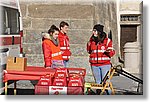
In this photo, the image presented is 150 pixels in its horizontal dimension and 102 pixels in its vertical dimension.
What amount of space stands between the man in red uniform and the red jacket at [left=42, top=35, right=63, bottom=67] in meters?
0.06

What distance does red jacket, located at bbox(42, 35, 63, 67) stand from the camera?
5168 millimetres

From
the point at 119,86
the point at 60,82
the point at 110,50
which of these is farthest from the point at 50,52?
the point at 119,86

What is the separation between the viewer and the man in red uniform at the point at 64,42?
16.9 feet

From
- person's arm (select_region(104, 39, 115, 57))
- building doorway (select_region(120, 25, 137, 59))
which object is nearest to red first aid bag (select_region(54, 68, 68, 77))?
person's arm (select_region(104, 39, 115, 57))

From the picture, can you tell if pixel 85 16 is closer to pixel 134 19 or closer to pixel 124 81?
pixel 134 19

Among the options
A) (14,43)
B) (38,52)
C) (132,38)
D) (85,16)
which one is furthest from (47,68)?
(132,38)

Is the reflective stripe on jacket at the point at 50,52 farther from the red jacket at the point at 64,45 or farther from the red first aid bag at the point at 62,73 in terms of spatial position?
the red first aid bag at the point at 62,73

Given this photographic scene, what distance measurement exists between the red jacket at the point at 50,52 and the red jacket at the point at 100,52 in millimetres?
449

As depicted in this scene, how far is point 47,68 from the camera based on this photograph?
5.18 m

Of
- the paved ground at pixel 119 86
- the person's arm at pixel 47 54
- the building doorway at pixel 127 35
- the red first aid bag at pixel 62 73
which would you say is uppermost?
the building doorway at pixel 127 35

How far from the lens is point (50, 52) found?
5.18 m

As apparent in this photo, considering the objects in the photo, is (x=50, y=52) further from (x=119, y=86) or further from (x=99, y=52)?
(x=119, y=86)

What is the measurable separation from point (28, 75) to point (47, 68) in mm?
290

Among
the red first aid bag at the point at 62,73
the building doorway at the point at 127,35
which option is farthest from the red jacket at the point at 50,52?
the building doorway at the point at 127,35
